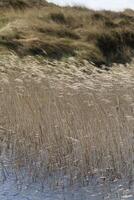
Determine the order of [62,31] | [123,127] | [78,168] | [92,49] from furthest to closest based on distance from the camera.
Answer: [62,31] → [92,49] → [123,127] → [78,168]

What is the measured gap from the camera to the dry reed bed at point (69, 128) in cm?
804

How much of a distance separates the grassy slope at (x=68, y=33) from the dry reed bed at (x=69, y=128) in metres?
9.58

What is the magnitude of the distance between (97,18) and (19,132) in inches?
766

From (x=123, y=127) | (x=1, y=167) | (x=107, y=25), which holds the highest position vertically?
(x=123, y=127)

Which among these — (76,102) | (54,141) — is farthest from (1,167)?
(76,102)

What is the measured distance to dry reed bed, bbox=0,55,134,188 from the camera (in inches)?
316

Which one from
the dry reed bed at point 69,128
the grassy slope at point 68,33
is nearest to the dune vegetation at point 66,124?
the dry reed bed at point 69,128

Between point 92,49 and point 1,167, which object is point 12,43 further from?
point 1,167

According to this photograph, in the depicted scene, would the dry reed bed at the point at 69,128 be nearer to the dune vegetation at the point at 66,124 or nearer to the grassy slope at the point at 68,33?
the dune vegetation at the point at 66,124

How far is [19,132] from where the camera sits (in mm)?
9242

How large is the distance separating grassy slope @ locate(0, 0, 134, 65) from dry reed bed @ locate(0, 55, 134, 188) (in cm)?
958

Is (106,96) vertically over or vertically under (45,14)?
over

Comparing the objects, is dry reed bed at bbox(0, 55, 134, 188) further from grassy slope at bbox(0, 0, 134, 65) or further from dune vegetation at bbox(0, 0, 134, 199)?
grassy slope at bbox(0, 0, 134, 65)

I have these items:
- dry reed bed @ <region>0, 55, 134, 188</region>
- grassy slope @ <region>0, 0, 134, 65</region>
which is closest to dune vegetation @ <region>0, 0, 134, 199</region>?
dry reed bed @ <region>0, 55, 134, 188</region>
